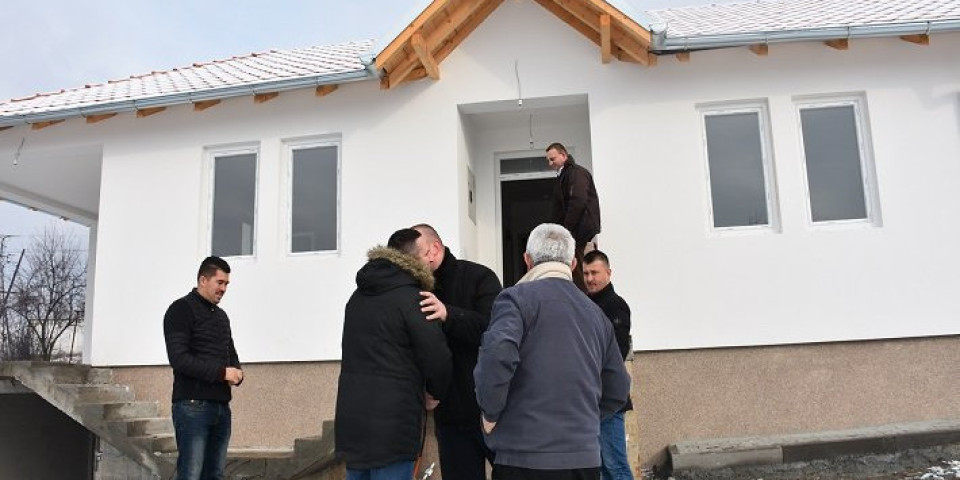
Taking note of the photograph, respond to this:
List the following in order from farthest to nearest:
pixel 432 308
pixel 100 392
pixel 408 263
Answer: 1. pixel 100 392
2. pixel 408 263
3. pixel 432 308

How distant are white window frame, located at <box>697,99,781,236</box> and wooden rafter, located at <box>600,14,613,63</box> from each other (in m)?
1.06

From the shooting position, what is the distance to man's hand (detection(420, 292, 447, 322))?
11.0 ft

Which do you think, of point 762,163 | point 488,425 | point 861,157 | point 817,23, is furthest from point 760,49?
point 488,425

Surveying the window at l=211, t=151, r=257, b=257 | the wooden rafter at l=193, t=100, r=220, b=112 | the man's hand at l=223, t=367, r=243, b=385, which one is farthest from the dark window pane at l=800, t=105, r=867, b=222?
the wooden rafter at l=193, t=100, r=220, b=112

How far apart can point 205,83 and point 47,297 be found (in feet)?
142

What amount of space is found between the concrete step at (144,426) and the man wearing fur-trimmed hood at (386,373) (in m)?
4.37

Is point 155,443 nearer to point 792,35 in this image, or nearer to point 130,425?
point 130,425

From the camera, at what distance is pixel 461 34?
24.7 ft

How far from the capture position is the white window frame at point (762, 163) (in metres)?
6.89

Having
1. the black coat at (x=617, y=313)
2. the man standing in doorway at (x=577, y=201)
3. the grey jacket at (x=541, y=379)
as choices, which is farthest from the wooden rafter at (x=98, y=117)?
the grey jacket at (x=541, y=379)

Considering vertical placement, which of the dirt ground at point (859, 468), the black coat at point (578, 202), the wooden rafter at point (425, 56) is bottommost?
the dirt ground at point (859, 468)

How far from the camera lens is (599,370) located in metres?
2.98

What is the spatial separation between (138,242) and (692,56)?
6404 mm

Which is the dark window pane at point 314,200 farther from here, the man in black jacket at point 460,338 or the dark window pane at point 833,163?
the dark window pane at point 833,163
